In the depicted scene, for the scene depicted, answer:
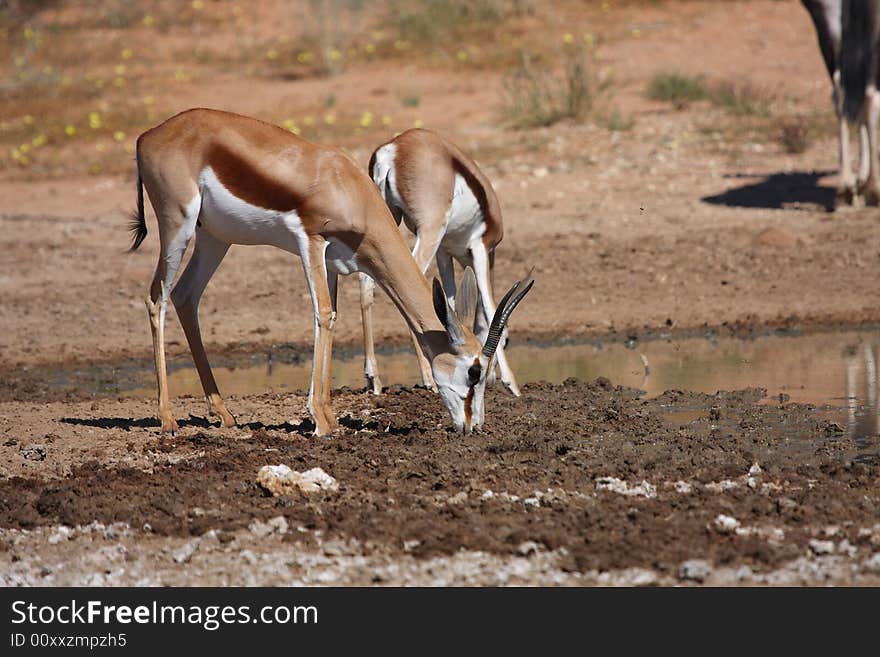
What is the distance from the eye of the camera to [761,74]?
18766mm

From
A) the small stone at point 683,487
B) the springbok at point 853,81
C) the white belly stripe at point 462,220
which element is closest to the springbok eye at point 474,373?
the small stone at point 683,487

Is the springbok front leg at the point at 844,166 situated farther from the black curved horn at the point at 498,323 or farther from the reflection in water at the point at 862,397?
the black curved horn at the point at 498,323

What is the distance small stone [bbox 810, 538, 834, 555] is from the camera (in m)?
5.20

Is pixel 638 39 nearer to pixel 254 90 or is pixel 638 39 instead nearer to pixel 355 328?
pixel 254 90

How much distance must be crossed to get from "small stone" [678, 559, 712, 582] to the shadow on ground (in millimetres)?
8975

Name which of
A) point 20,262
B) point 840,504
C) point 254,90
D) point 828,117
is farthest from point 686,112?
point 840,504

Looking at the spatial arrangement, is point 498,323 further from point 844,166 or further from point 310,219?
point 844,166

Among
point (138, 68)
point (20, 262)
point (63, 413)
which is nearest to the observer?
point (63, 413)

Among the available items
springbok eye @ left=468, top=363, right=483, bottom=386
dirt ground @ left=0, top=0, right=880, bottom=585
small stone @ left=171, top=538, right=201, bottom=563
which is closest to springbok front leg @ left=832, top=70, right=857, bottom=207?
dirt ground @ left=0, top=0, right=880, bottom=585

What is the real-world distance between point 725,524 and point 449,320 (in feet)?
7.03

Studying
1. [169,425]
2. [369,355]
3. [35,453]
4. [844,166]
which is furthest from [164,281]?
[844,166]

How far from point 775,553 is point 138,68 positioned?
19.7 m

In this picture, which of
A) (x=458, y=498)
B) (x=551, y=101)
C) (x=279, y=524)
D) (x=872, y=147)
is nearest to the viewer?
(x=279, y=524)

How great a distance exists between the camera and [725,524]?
5496mm
